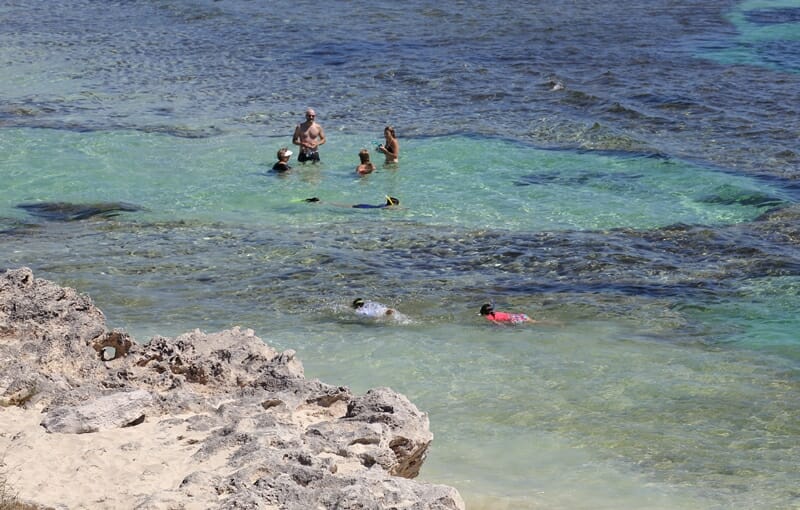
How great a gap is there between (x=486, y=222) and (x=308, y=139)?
505cm

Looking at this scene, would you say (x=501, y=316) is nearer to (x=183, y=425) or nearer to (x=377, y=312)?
(x=377, y=312)

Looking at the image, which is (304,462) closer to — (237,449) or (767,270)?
(237,449)

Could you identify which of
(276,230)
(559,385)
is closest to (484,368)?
(559,385)

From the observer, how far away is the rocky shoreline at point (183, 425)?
6645 millimetres

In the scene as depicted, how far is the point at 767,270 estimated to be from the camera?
14.5 meters

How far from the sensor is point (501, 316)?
13117 mm

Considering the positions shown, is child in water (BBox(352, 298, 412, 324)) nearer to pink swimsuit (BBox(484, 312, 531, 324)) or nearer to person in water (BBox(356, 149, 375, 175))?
pink swimsuit (BBox(484, 312, 531, 324))

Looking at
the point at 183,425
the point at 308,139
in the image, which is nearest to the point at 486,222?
the point at 308,139

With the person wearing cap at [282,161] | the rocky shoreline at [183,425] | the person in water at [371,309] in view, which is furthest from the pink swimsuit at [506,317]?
the person wearing cap at [282,161]

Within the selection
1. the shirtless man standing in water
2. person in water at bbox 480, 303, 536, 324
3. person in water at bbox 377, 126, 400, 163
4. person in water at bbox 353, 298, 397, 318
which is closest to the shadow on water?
the shirtless man standing in water

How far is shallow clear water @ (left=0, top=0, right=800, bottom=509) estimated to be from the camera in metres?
10.5

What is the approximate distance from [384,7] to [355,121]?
13.5 metres

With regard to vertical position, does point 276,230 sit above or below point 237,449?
below

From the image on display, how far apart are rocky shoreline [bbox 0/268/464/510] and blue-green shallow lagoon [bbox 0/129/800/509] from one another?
5.46ft
